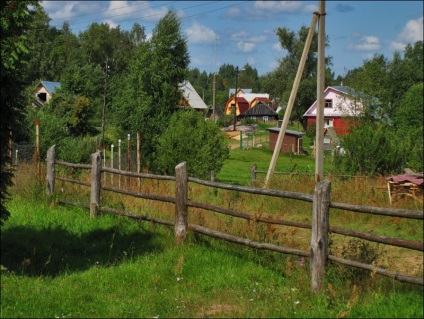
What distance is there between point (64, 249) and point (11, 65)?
3.14 m

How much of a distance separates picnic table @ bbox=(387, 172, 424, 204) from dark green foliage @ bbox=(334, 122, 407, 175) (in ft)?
36.6

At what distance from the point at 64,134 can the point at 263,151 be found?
2369 cm

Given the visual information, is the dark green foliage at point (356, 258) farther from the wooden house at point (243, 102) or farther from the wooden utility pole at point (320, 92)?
the wooden house at point (243, 102)

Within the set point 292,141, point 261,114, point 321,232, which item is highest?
point 261,114

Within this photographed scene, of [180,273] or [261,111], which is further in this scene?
[261,111]

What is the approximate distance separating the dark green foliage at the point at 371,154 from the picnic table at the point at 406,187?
11.1 meters

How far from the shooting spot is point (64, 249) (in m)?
8.91

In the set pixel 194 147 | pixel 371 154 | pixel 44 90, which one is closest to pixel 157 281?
pixel 371 154

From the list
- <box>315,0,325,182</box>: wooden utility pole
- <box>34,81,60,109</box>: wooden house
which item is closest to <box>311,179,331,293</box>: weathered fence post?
<box>315,0,325,182</box>: wooden utility pole

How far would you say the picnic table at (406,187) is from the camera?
757 centimetres

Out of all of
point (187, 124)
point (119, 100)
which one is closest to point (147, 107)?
point (119, 100)

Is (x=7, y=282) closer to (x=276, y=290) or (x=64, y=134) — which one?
(x=276, y=290)

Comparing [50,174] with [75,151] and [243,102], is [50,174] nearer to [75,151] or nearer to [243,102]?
[75,151]

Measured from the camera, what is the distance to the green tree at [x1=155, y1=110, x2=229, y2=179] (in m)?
24.5
